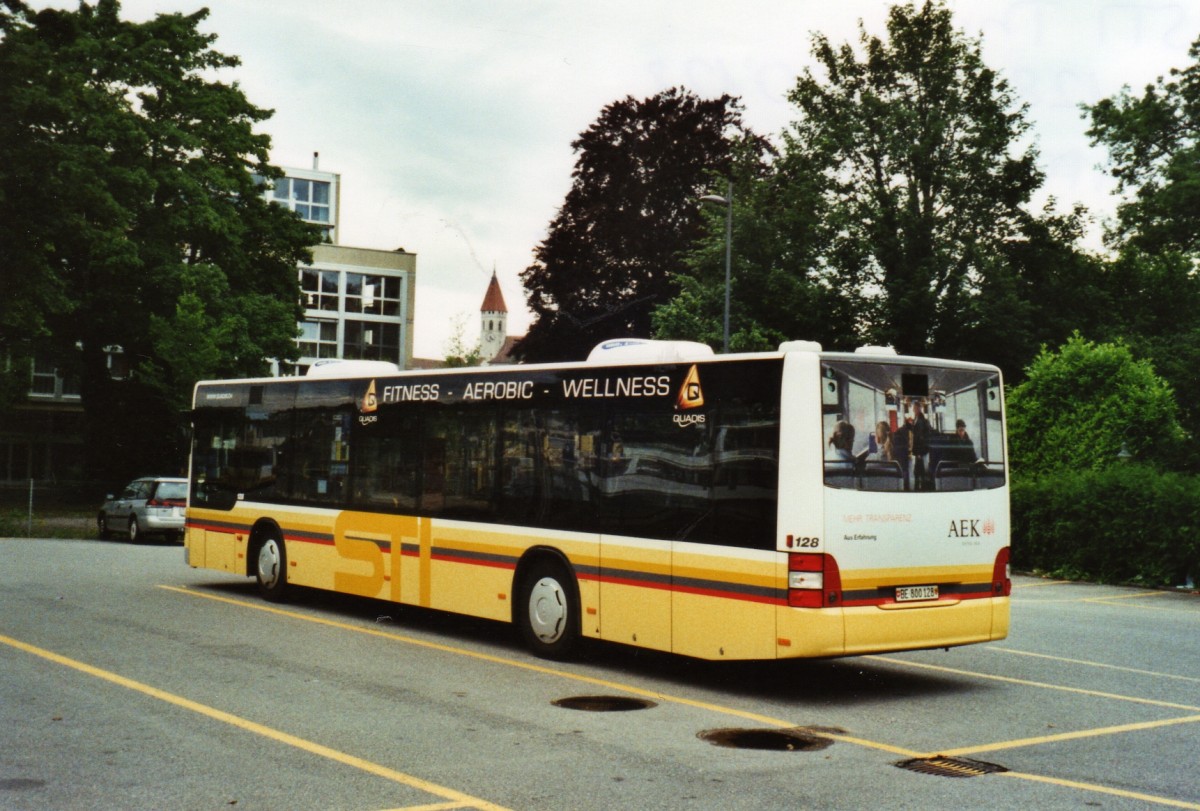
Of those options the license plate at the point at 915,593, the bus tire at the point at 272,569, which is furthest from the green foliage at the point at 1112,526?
the bus tire at the point at 272,569

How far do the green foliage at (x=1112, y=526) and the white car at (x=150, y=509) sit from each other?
18339mm

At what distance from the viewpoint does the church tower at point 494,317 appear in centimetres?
16938

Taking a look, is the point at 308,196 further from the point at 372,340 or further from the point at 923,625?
the point at 923,625

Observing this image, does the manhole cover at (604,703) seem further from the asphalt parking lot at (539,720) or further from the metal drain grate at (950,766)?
the metal drain grate at (950,766)

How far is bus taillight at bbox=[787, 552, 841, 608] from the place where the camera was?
939 centimetres

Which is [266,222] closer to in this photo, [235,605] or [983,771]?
[235,605]

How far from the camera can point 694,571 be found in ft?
33.3

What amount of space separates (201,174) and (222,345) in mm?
6608

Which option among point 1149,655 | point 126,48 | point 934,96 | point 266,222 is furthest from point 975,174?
point 1149,655

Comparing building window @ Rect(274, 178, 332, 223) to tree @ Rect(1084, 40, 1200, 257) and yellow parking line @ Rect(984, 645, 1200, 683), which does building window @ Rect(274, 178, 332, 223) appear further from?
yellow parking line @ Rect(984, 645, 1200, 683)

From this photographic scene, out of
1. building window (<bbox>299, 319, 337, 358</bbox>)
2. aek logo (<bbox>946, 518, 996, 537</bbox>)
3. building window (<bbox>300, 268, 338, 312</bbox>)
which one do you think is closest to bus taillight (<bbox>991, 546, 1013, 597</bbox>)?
aek logo (<bbox>946, 518, 996, 537</bbox>)

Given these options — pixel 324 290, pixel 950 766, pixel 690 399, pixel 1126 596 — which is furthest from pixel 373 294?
pixel 950 766

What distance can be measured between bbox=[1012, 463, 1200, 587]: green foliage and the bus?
1239 cm

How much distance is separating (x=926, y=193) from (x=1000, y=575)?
32.5m
